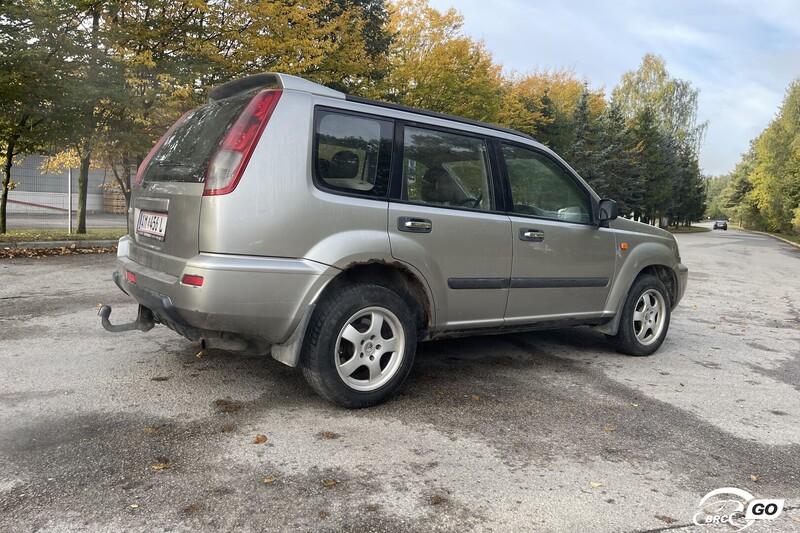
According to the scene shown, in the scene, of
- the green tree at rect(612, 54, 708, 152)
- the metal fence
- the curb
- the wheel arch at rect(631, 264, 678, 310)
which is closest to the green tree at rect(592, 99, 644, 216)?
the green tree at rect(612, 54, 708, 152)

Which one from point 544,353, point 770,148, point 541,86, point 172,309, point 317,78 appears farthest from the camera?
point 770,148

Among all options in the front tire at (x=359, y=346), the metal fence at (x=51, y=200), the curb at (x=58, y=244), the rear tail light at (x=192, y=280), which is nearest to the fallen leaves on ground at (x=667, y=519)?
the front tire at (x=359, y=346)

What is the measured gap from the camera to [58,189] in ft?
94.5

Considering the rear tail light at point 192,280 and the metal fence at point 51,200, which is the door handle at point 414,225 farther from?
the metal fence at point 51,200

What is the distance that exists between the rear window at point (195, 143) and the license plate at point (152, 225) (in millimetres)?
235

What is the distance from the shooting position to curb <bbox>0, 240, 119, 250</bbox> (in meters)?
10.8

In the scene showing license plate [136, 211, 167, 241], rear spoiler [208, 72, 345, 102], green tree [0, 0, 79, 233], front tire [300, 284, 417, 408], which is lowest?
front tire [300, 284, 417, 408]

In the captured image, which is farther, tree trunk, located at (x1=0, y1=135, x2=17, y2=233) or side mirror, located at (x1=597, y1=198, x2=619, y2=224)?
tree trunk, located at (x1=0, y1=135, x2=17, y2=233)

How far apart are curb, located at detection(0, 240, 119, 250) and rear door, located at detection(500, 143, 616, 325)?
34.1ft

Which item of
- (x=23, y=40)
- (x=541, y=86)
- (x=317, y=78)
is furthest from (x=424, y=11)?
(x=541, y=86)

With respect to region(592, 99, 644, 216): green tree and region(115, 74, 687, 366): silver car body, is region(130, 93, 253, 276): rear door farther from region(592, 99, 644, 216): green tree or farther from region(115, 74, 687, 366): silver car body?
region(592, 99, 644, 216): green tree

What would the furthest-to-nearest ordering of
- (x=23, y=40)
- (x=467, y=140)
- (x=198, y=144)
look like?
(x=23, y=40) → (x=467, y=140) → (x=198, y=144)

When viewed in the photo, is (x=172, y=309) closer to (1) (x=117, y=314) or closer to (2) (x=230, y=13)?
(1) (x=117, y=314)

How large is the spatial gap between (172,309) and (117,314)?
3435 mm
